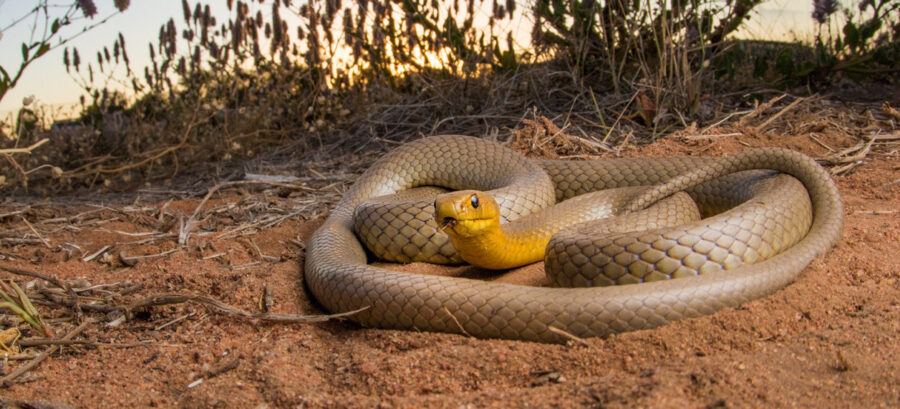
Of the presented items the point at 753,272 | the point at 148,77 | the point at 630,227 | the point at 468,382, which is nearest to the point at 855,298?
the point at 753,272

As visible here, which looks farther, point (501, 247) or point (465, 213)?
point (501, 247)

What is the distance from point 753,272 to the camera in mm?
2725

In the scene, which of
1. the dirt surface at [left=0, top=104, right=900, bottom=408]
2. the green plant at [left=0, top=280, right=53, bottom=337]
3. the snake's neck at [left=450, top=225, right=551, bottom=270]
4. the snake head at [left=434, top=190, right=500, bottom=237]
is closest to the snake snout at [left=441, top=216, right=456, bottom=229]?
the snake head at [left=434, top=190, right=500, bottom=237]

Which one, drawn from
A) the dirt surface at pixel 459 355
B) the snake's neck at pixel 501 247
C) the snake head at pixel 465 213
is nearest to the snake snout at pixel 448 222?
the snake head at pixel 465 213

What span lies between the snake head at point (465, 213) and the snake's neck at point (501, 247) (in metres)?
0.06

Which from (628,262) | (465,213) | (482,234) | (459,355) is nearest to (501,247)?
(482,234)

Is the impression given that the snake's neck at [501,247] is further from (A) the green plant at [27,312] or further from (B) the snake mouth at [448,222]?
(A) the green plant at [27,312]

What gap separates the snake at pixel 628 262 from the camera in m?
2.58

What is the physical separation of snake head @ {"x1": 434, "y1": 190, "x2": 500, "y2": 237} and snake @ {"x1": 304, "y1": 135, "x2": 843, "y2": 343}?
0.98 feet

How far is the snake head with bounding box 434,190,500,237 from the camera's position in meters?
3.10

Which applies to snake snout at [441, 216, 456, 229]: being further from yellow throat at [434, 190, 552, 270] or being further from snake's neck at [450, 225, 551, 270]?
snake's neck at [450, 225, 551, 270]

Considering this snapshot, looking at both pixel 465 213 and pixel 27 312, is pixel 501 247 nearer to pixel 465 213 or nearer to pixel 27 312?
pixel 465 213

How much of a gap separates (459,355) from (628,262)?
35.3 inches

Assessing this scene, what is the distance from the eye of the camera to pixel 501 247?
3447mm
